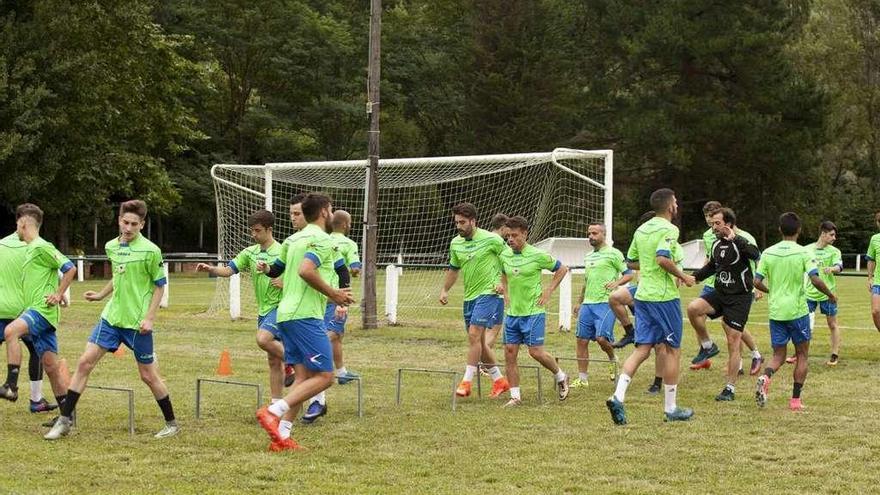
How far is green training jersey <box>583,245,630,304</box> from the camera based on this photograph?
45.2ft

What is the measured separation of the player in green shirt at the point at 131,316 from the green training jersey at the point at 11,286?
4.91 ft

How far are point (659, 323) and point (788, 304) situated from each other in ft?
5.47

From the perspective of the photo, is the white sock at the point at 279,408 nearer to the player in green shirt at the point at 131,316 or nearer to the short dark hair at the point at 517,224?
the player in green shirt at the point at 131,316

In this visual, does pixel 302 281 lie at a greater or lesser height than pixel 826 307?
greater

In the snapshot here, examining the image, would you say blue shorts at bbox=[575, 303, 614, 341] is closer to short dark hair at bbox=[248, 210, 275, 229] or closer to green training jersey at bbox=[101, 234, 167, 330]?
short dark hair at bbox=[248, 210, 275, 229]

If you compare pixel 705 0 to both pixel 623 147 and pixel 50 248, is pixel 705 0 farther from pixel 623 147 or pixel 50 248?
pixel 50 248

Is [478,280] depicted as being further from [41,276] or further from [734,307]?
[41,276]

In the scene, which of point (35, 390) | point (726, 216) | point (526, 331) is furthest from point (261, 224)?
point (726, 216)

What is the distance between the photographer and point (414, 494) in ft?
25.3

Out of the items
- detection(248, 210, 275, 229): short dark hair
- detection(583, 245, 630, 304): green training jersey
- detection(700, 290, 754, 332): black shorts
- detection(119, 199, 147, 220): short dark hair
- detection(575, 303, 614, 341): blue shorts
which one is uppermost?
detection(119, 199, 147, 220): short dark hair

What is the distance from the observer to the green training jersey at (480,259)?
12.5 metres

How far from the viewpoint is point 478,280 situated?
1258 centimetres

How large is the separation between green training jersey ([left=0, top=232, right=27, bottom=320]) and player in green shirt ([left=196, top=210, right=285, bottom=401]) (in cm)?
163

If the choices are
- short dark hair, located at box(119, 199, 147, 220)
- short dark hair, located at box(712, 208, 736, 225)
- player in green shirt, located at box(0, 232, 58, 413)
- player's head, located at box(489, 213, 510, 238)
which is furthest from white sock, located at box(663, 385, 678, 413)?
player in green shirt, located at box(0, 232, 58, 413)
